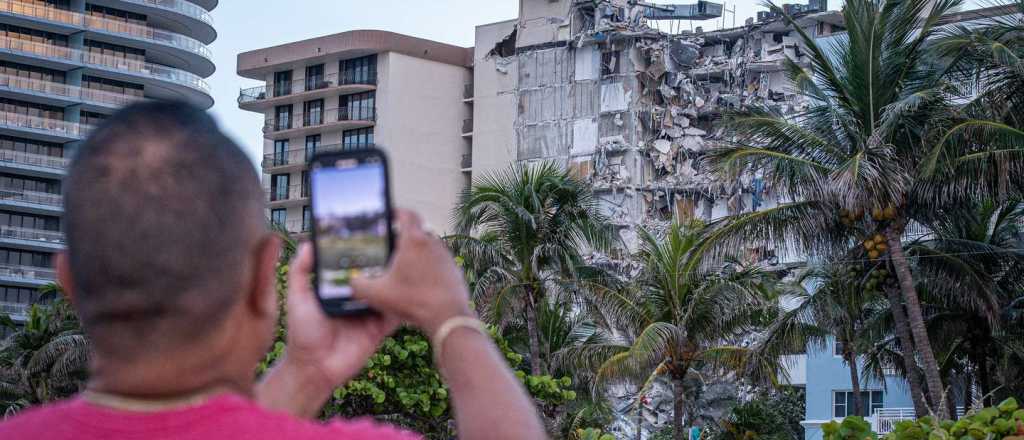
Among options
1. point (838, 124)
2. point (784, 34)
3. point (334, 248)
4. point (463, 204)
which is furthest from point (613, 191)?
point (334, 248)

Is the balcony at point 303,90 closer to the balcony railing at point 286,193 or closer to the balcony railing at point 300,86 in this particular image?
the balcony railing at point 300,86

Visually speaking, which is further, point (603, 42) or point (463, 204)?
point (603, 42)

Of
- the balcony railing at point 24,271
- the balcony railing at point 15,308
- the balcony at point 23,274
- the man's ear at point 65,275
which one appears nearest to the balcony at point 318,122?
the balcony railing at point 24,271

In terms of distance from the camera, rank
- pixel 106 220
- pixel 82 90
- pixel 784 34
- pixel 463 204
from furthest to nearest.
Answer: pixel 82 90 < pixel 784 34 < pixel 463 204 < pixel 106 220

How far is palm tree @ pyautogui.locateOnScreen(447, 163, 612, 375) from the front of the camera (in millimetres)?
36406

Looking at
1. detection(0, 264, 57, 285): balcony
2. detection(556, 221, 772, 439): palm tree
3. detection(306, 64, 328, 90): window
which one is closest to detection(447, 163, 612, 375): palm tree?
detection(556, 221, 772, 439): palm tree

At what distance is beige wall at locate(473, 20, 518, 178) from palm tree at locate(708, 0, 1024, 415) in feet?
170

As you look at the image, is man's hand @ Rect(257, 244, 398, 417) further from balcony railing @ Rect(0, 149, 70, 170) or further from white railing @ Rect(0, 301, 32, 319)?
balcony railing @ Rect(0, 149, 70, 170)

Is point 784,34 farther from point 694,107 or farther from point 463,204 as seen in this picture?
point 463,204

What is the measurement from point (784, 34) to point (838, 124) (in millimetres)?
49619

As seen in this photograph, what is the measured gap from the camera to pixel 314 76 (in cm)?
8800

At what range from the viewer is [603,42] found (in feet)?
252

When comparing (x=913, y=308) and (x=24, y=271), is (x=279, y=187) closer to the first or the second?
(x=24, y=271)

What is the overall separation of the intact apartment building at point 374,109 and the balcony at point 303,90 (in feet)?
0.19
